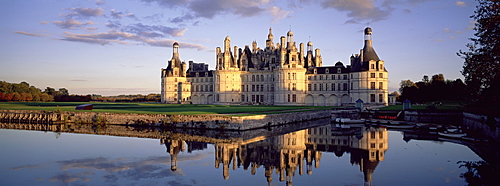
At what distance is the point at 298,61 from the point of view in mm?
61312

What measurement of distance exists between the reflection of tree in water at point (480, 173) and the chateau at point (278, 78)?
1610 inches

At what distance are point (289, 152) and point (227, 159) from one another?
11.2 feet

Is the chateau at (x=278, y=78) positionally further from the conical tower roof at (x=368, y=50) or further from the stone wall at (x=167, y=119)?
the stone wall at (x=167, y=119)

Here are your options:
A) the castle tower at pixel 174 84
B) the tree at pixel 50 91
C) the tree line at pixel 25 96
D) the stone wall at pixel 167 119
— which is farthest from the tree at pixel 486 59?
the tree at pixel 50 91

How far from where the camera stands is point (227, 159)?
1538 cm

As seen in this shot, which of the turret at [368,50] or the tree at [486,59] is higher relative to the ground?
the turret at [368,50]

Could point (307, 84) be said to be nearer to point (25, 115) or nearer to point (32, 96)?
point (25, 115)

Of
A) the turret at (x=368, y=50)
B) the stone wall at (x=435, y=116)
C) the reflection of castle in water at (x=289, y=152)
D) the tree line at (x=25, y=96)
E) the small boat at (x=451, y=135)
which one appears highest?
the turret at (x=368, y=50)

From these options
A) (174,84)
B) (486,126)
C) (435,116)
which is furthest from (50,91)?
(486,126)

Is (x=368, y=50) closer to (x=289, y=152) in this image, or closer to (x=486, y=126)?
(x=486, y=126)

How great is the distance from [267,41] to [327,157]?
55.4m

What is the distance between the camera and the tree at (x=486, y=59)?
1928 centimetres

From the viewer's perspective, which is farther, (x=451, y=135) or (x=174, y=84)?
(x=174, y=84)

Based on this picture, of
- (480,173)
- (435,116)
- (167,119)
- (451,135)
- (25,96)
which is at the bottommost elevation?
(480,173)
